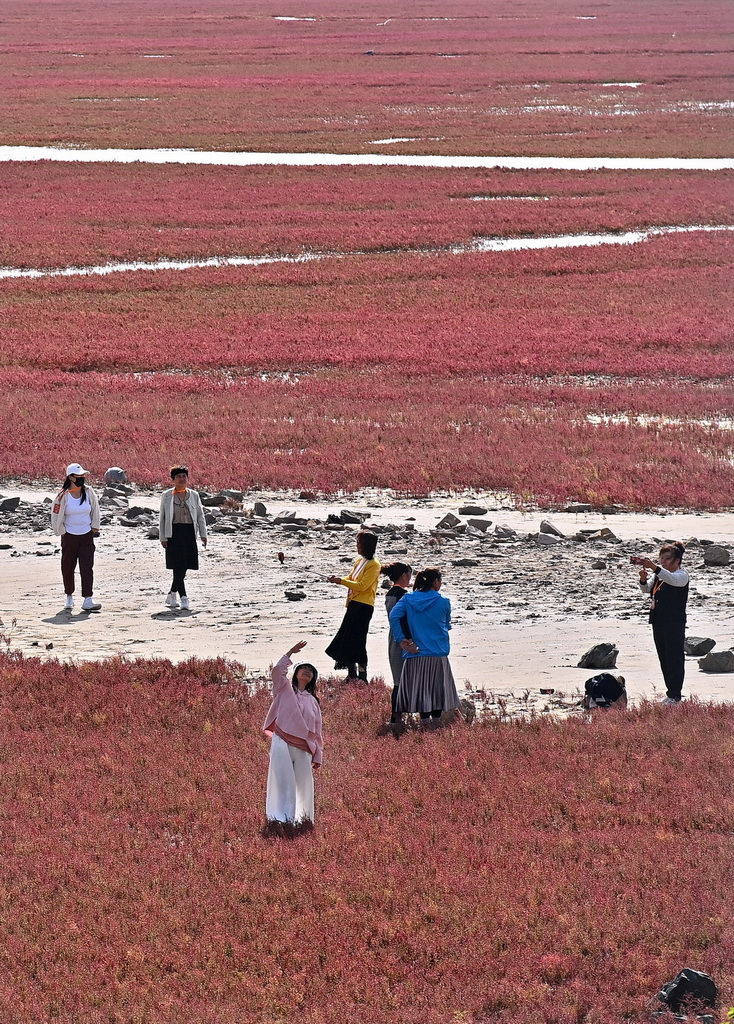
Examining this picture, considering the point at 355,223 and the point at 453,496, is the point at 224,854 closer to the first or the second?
the point at 453,496

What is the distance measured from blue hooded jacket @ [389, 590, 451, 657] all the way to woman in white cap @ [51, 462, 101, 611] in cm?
559

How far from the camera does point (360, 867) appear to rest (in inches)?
371

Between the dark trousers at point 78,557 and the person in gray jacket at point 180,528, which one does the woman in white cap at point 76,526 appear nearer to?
the dark trousers at point 78,557

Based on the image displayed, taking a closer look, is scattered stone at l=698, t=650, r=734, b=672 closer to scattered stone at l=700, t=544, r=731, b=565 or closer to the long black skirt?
the long black skirt

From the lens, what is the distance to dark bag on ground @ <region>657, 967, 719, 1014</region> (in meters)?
7.50

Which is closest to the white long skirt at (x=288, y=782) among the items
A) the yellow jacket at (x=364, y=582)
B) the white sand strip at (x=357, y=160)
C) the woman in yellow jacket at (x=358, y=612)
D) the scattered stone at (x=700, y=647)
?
the woman in yellow jacket at (x=358, y=612)

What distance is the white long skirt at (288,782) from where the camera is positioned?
10016mm

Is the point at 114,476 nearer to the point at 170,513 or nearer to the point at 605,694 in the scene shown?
the point at 170,513

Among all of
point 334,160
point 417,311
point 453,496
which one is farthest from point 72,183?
point 453,496

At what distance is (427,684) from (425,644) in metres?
0.38

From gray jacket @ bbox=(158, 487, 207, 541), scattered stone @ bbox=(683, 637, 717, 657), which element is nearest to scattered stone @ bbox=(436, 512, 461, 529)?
gray jacket @ bbox=(158, 487, 207, 541)

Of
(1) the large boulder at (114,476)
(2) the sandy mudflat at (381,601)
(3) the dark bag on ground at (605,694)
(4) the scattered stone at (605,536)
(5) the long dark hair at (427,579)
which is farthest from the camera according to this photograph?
(1) the large boulder at (114,476)

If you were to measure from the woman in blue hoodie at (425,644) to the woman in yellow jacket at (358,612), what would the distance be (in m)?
1.07

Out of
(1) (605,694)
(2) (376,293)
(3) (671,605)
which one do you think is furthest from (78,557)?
(2) (376,293)
